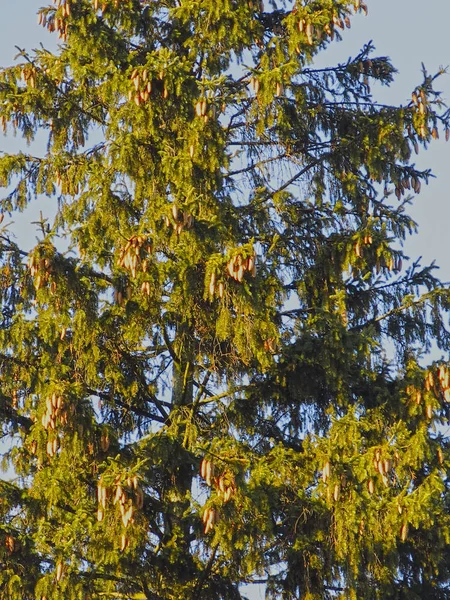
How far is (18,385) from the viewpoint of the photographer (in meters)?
11.3

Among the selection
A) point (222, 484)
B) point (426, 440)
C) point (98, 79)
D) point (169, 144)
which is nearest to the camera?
point (222, 484)

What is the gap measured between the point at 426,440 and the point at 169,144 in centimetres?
441

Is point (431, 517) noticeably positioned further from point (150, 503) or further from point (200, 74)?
point (200, 74)

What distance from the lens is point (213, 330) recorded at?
11.5 metres

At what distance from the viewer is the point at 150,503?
10602 mm

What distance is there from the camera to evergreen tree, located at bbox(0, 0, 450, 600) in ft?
33.1

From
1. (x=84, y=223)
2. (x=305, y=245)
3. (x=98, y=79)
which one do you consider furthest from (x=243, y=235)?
(x=98, y=79)

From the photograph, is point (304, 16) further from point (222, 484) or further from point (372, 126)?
point (222, 484)

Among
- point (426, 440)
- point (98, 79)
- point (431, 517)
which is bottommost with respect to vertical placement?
point (431, 517)

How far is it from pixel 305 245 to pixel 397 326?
1469 mm

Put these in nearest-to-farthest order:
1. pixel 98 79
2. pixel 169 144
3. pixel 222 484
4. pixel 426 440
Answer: pixel 222 484
pixel 426 440
pixel 169 144
pixel 98 79

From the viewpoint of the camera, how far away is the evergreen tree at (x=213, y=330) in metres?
10.1

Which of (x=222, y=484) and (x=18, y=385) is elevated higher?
(x=18, y=385)

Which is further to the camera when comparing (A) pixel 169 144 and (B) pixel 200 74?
(B) pixel 200 74
